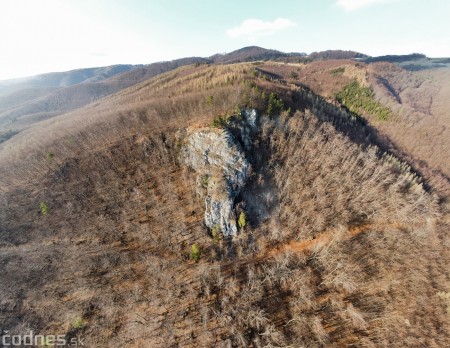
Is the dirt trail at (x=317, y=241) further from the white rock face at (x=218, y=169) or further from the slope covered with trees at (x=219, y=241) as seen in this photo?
the white rock face at (x=218, y=169)

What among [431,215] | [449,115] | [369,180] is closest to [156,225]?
[369,180]

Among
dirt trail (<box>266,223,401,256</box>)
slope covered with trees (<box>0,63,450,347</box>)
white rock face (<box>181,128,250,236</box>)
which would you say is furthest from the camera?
white rock face (<box>181,128,250,236</box>)

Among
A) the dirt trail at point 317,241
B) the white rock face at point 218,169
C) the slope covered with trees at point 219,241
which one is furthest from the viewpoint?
the white rock face at point 218,169

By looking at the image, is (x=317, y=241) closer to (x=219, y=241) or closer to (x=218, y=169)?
(x=219, y=241)

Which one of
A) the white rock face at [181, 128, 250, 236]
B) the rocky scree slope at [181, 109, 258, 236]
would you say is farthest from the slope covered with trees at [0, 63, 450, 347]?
the white rock face at [181, 128, 250, 236]

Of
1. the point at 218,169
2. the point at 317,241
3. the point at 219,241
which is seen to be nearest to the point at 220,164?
the point at 218,169

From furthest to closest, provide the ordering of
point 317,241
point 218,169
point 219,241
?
point 218,169
point 317,241
point 219,241

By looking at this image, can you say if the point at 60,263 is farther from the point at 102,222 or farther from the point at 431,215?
the point at 431,215

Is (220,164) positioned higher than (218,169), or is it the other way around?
(220,164)

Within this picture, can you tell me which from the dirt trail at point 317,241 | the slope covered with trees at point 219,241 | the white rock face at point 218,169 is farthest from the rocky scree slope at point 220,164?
the dirt trail at point 317,241

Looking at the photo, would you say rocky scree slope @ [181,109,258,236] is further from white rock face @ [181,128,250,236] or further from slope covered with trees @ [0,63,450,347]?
slope covered with trees @ [0,63,450,347]
